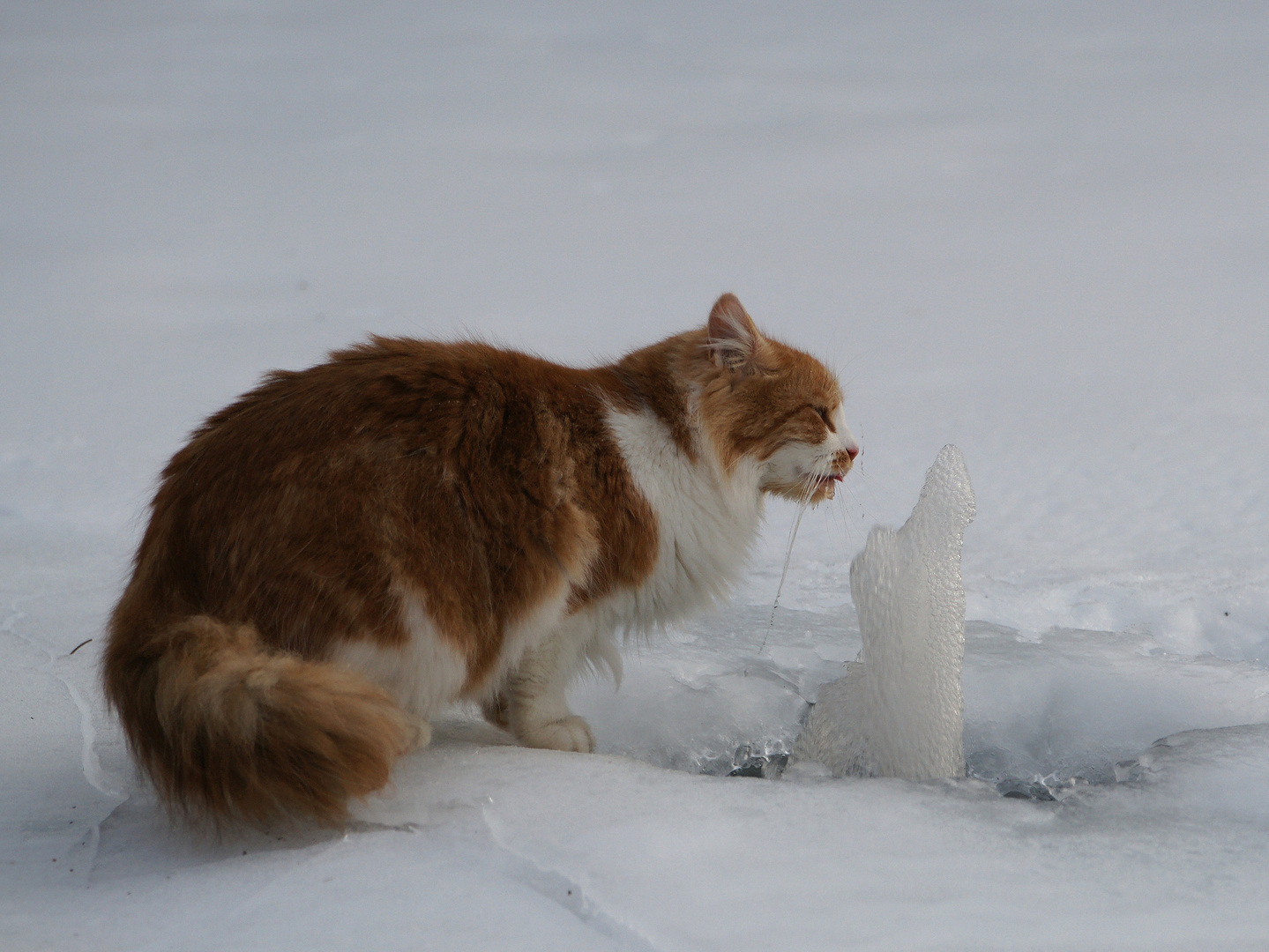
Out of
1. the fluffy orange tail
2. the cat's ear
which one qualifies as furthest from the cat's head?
the fluffy orange tail

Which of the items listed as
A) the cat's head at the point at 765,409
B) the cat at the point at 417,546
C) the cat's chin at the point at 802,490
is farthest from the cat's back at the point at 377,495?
the cat's chin at the point at 802,490

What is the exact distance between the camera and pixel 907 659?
7.32 ft

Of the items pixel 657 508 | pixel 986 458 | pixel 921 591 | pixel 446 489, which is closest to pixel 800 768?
pixel 921 591

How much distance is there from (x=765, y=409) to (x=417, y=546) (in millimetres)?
834

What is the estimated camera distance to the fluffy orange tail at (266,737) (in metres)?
1.58

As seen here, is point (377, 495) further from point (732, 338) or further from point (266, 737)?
point (732, 338)

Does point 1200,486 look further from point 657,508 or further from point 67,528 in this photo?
point 67,528

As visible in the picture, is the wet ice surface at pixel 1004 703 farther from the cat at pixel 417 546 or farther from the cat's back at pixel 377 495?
the cat's back at pixel 377 495

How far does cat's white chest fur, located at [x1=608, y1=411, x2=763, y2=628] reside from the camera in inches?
87.2

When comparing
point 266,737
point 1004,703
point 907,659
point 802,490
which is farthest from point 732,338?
point 266,737

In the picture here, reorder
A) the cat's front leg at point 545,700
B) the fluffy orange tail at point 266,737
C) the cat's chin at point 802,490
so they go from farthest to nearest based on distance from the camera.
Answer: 1. the cat's chin at point 802,490
2. the cat's front leg at point 545,700
3. the fluffy orange tail at point 266,737

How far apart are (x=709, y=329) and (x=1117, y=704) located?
120 cm

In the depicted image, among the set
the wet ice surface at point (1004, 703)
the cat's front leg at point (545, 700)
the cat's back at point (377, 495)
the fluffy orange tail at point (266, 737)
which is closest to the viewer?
the fluffy orange tail at point (266, 737)

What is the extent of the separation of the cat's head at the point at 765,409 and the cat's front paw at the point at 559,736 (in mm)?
616
